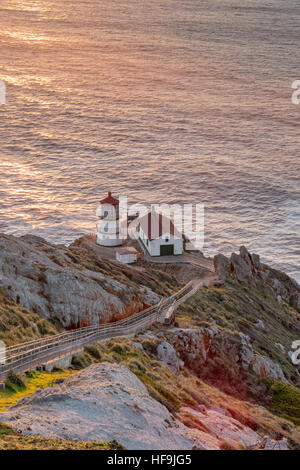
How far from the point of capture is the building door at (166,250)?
60094 mm

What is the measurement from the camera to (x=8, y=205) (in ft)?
313

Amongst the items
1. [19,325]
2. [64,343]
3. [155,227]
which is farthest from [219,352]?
[155,227]

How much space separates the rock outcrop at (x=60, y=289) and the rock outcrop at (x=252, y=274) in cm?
1947

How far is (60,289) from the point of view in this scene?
3183cm

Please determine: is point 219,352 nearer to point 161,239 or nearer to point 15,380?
point 15,380

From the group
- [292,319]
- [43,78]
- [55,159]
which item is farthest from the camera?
[43,78]

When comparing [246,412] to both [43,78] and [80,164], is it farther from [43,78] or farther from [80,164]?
[43,78]

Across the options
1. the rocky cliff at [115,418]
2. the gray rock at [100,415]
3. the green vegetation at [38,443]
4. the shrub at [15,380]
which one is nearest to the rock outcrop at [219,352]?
the rocky cliff at [115,418]

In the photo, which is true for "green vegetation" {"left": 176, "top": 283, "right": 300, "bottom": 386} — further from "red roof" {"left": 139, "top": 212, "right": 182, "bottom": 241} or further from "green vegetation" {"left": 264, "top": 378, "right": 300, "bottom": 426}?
"red roof" {"left": 139, "top": 212, "right": 182, "bottom": 241}

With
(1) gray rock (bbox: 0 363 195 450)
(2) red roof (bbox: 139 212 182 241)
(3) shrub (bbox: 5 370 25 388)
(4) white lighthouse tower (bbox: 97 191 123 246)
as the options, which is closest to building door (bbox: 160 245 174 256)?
(2) red roof (bbox: 139 212 182 241)

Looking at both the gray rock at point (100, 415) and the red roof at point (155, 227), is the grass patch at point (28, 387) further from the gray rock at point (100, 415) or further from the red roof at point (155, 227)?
the red roof at point (155, 227)

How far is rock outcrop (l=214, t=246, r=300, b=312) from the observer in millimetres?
56719

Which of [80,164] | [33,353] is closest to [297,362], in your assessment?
[33,353]

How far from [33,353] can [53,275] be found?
961cm
